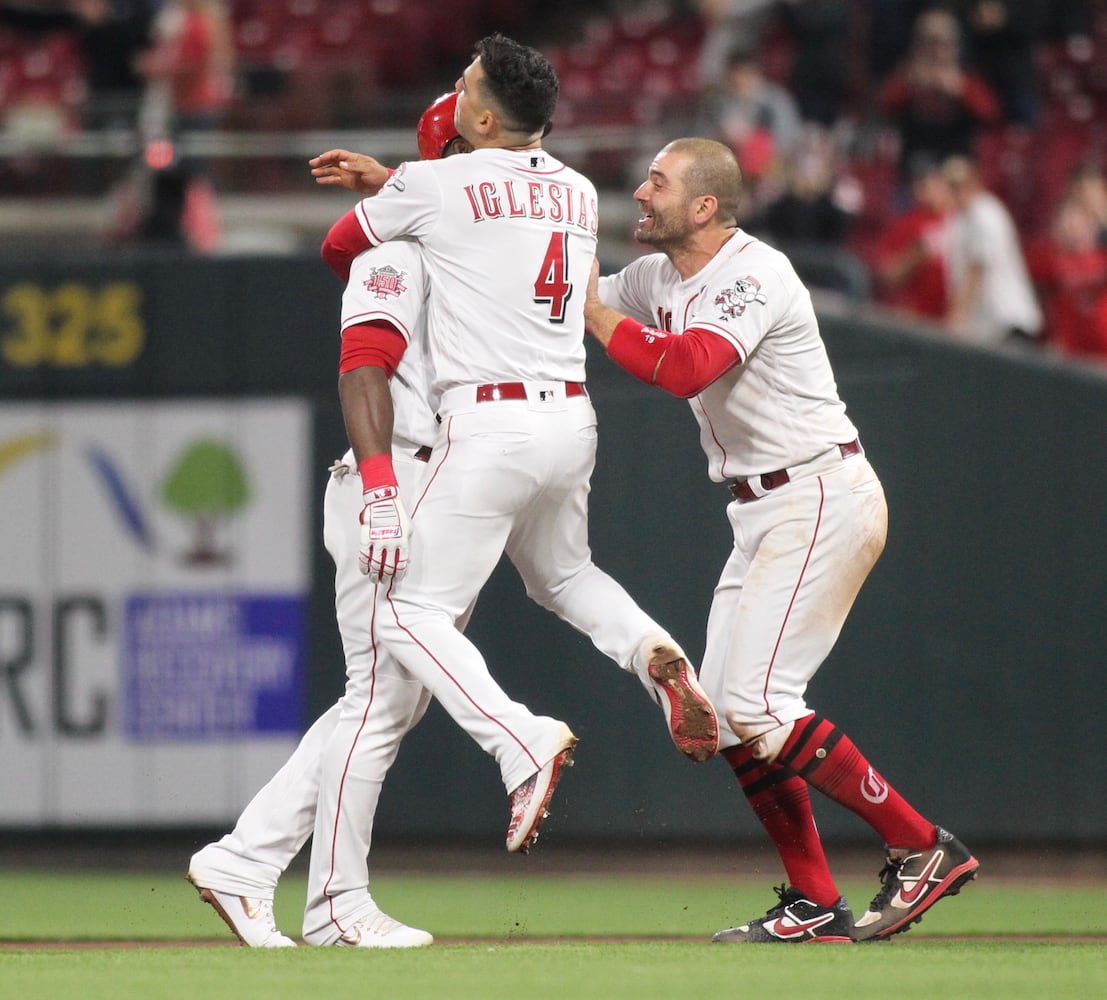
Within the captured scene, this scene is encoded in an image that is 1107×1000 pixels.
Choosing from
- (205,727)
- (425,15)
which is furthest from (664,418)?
(425,15)

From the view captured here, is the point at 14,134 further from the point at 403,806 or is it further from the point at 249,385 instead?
the point at 403,806

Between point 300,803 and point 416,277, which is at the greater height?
point 416,277

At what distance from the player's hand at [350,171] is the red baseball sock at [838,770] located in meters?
1.79

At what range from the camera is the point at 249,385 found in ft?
25.3

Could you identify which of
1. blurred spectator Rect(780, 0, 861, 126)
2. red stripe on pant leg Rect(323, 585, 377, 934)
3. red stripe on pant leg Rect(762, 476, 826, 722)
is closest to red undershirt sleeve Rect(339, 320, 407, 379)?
red stripe on pant leg Rect(323, 585, 377, 934)

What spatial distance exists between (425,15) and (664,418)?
18.9 feet

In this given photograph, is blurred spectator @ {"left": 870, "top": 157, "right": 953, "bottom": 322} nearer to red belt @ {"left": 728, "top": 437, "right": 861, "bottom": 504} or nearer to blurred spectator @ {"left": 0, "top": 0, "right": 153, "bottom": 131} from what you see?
red belt @ {"left": 728, "top": 437, "right": 861, "bottom": 504}

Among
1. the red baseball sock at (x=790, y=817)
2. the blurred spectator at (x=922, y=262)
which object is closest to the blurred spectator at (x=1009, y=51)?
the blurred spectator at (x=922, y=262)

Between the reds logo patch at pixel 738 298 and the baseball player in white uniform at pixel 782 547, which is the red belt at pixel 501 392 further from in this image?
the reds logo patch at pixel 738 298

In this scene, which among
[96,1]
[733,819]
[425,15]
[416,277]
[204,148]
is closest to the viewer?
[416,277]

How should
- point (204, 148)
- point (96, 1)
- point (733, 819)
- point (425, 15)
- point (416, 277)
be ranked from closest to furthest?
1. point (416, 277)
2. point (733, 819)
3. point (204, 148)
4. point (96, 1)
5. point (425, 15)

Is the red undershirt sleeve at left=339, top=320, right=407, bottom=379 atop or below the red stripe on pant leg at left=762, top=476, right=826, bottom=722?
atop

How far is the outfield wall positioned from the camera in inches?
290

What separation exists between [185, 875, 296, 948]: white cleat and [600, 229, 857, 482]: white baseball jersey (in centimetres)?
165
